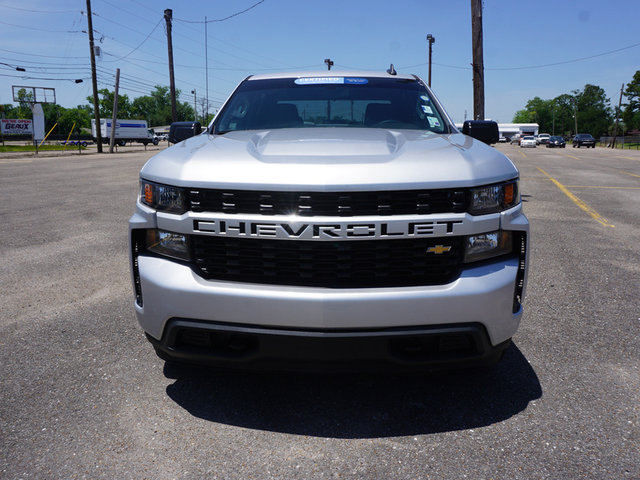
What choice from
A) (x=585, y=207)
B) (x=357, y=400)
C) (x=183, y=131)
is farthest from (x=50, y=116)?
(x=357, y=400)

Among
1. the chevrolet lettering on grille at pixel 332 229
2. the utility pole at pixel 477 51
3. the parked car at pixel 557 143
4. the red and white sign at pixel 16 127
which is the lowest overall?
the chevrolet lettering on grille at pixel 332 229

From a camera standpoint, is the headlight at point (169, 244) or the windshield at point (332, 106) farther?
the windshield at point (332, 106)

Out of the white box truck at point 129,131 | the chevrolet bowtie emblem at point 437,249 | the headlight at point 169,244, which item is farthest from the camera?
the white box truck at point 129,131

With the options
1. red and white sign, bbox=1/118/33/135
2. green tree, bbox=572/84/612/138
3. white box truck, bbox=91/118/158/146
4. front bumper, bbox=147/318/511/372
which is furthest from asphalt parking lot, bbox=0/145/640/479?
green tree, bbox=572/84/612/138

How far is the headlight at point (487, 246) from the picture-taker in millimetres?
2441

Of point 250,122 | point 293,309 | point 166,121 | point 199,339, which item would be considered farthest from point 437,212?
point 166,121

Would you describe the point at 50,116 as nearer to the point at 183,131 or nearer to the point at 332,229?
the point at 183,131

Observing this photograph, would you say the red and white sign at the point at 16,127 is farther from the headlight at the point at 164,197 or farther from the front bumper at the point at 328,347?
the front bumper at the point at 328,347

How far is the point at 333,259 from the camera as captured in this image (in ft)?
7.70

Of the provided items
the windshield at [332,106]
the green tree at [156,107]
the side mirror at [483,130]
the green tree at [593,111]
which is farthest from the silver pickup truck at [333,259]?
the green tree at [593,111]

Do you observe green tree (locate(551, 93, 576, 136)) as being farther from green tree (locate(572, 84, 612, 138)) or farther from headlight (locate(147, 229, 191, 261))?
headlight (locate(147, 229, 191, 261))

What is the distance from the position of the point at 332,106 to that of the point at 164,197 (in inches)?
71.6

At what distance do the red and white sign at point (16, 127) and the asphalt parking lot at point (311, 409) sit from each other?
6986 centimetres

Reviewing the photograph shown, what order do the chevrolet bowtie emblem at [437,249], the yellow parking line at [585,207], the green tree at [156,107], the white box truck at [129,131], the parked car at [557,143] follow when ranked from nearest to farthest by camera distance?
1. the chevrolet bowtie emblem at [437,249]
2. the yellow parking line at [585,207]
3. the white box truck at [129,131]
4. the parked car at [557,143]
5. the green tree at [156,107]
